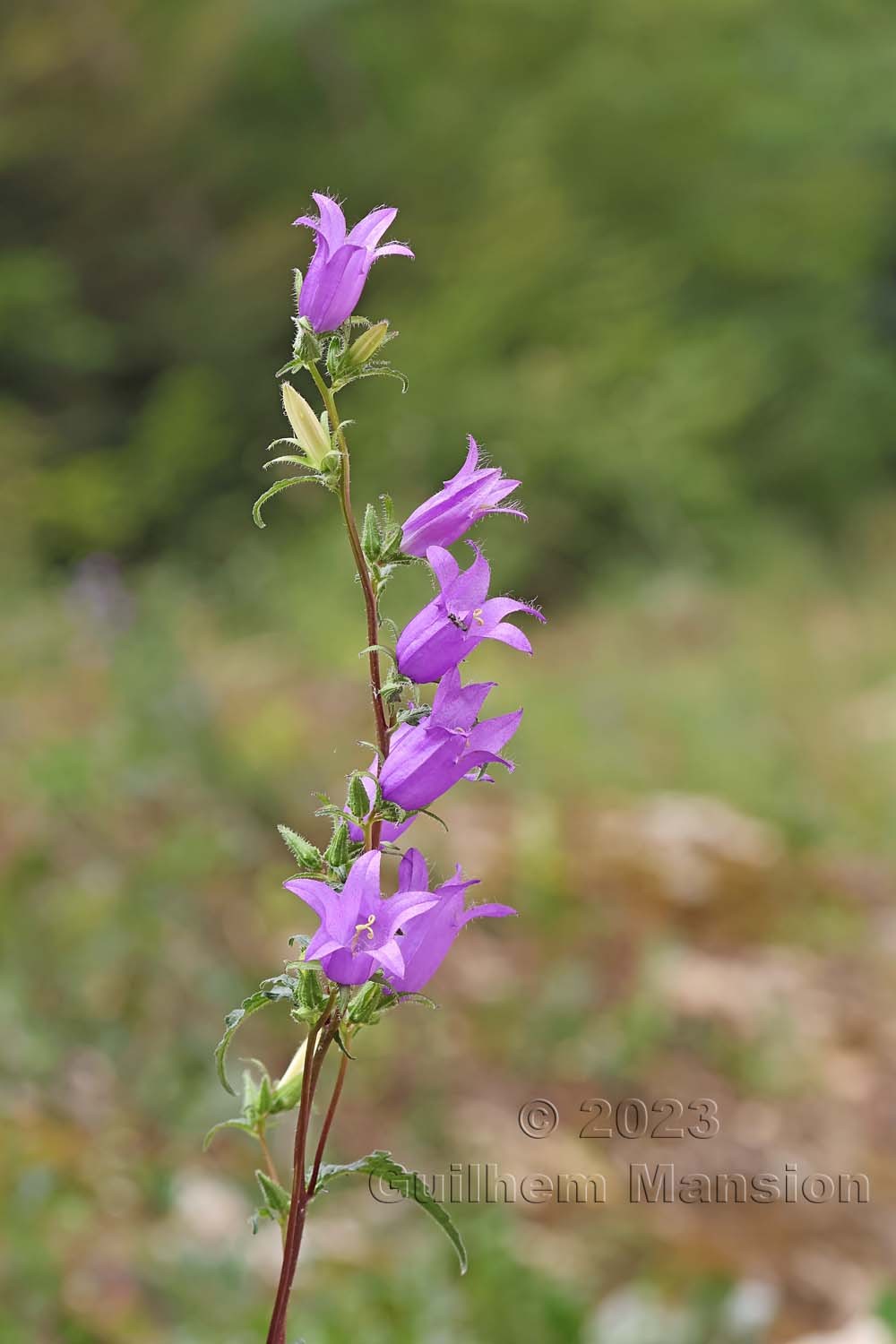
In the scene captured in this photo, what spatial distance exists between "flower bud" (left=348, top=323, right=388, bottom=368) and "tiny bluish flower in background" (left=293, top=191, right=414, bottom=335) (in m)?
0.02

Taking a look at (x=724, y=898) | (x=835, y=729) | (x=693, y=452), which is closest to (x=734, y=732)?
(x=835, y=729)

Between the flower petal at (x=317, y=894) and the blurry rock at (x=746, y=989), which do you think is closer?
the flower petal at (x=317, y=894)

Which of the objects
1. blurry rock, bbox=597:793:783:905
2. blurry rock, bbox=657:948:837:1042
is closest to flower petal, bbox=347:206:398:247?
blurry rock, bbox=657:948:837:1042

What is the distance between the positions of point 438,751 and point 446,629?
0.10m

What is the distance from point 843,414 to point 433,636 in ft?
52.1

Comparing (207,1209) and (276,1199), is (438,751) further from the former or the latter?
(207,1209)

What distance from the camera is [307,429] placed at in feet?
3.69

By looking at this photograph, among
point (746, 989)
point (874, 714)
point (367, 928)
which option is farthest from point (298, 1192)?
point (874, 714)

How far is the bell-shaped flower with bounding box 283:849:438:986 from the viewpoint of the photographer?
1024mm

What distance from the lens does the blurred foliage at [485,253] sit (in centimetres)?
1062

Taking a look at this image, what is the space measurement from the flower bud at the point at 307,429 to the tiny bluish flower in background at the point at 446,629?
0.41ft

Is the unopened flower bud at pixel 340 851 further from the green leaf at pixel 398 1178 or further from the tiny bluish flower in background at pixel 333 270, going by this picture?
the tiny bluish flower in background at pixel 333 270

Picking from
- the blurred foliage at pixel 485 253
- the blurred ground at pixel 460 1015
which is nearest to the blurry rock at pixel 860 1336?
the blurred ground at pixel 460 1015

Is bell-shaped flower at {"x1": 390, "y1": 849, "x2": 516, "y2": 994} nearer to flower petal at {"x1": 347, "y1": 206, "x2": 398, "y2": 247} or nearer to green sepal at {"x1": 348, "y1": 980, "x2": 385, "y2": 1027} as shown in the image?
green sepal at {"x1": 348, "y1": 980, "x2": 385, "y2": 1027}
